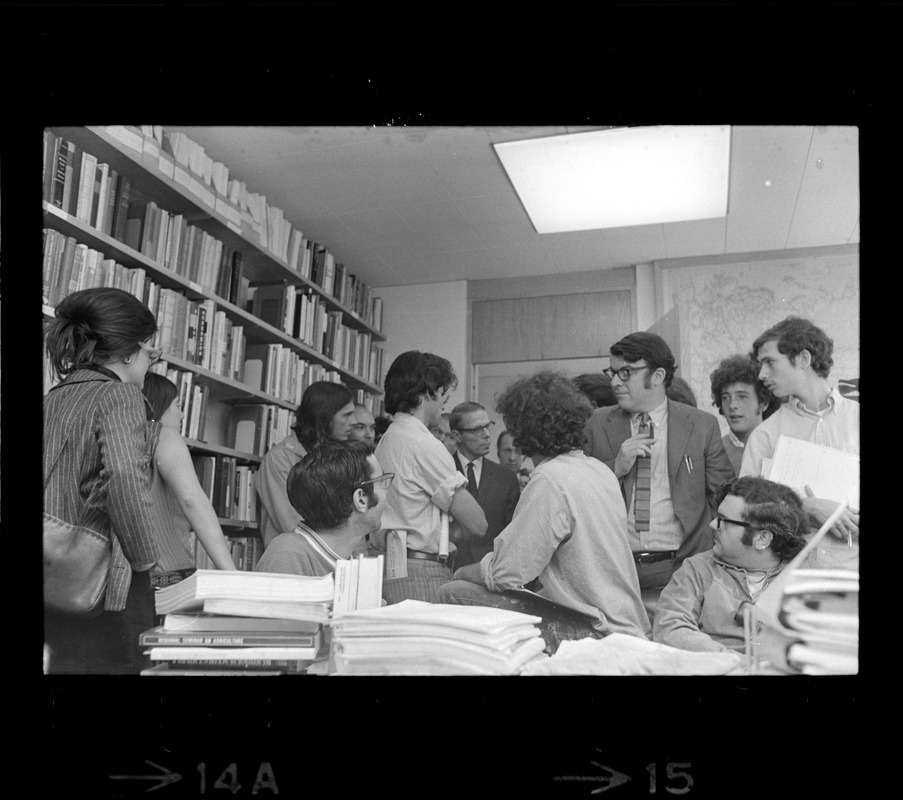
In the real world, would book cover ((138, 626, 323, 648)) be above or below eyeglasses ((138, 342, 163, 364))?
below

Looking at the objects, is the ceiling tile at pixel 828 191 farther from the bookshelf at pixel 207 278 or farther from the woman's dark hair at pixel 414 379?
the bookshelf at pixel 207 278

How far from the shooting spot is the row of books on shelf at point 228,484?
1894 millimetres

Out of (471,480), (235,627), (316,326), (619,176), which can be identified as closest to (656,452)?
(471,480)

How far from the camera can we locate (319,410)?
1.92 m

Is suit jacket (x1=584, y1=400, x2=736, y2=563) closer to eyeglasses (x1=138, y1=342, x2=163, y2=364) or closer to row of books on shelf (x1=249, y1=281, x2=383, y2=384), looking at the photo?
row of books on shelf (x1=249, y1=281, x2=383, y2=384)

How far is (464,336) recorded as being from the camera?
1996 millimetres

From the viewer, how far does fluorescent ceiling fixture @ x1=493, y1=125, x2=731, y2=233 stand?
6.15ft

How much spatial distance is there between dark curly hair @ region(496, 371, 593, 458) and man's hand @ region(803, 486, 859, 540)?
1.63ft

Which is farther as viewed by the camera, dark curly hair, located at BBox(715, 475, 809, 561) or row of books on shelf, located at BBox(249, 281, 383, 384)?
row of books on shelf, located at BBox(249, 281, 383, 384)

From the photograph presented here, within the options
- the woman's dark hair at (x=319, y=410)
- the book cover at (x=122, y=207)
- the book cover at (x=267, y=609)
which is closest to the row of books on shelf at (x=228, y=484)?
the woman's dark hair at (x=319, y=410)

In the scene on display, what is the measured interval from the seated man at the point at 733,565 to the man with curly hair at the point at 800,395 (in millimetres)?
48
